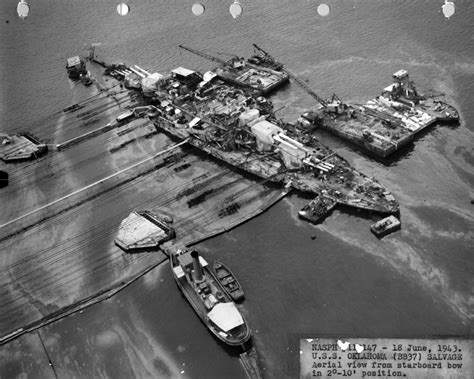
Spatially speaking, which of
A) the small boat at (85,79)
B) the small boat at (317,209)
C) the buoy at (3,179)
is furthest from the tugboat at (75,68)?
the small boat at (317,209)

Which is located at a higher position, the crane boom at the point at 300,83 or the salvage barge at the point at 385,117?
the crane boom at the point at 300,83

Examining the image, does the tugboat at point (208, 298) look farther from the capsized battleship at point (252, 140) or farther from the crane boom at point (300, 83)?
the crane boom at point (300, 83)

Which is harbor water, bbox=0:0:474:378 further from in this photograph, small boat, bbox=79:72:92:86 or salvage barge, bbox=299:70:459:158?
small boat, bbox=79:72:92:86

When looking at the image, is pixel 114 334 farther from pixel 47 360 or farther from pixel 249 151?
pixel 249 151

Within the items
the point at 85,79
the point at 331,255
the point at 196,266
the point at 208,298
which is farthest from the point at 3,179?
the point at 331,255

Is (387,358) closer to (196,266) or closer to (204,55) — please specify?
(196,266)

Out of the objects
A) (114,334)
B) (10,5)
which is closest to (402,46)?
(114,334)
